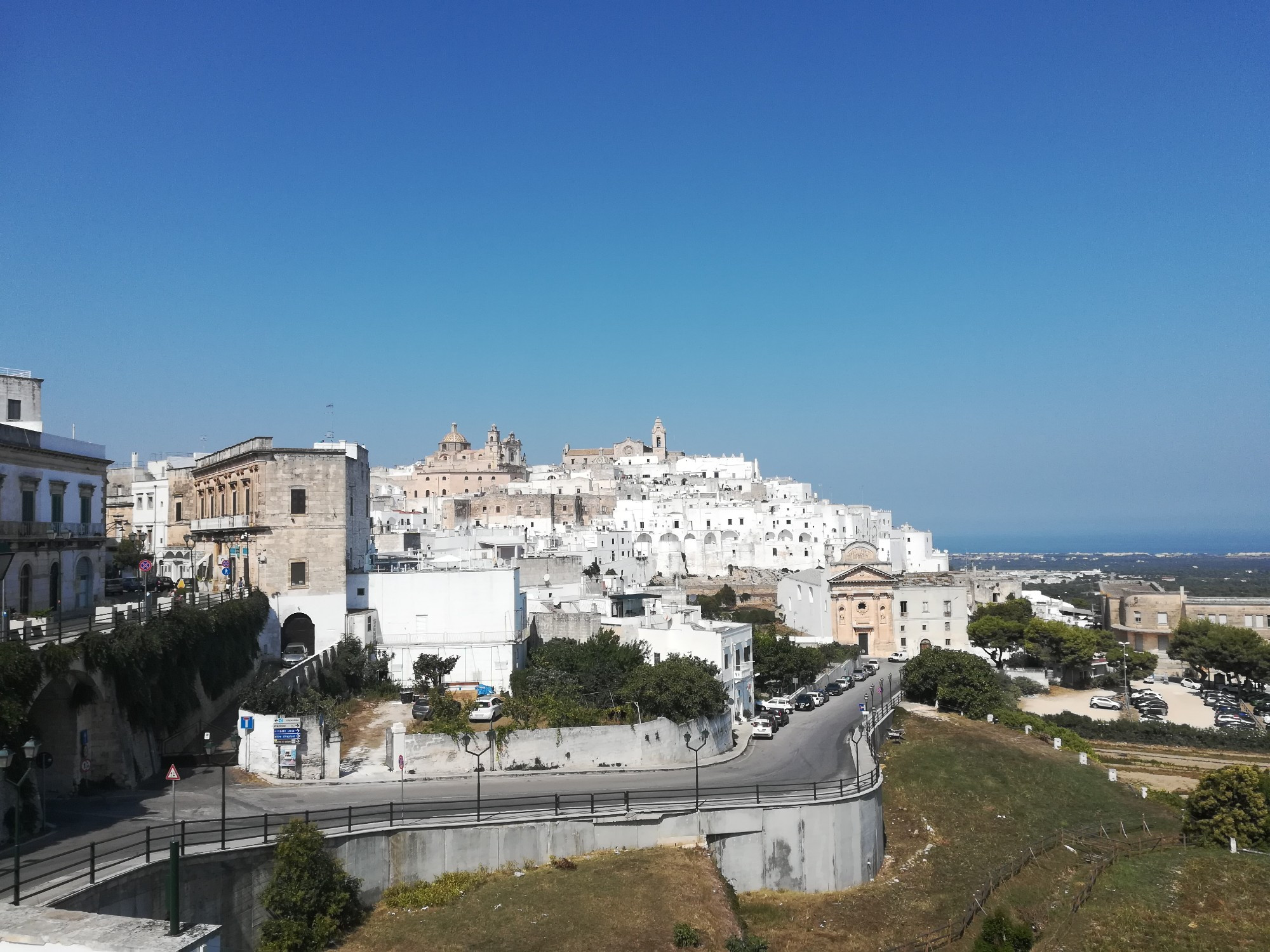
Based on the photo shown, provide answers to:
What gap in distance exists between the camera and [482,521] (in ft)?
401

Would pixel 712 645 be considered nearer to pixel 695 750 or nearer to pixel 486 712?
pixel 695 750

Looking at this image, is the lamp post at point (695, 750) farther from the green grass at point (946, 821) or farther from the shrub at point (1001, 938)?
the shrub at point (1001, 938)

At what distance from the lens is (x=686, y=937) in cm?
1623

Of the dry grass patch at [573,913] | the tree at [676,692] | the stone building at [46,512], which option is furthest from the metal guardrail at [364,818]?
the stone building at [46,512]

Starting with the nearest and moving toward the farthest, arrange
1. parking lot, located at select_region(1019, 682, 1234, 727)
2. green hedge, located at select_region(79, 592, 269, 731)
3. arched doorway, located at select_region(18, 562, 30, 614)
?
green hedge, located at select_region(79, 592, 269, 731)
arched doorway, located at select_region(18, 562, 30, 614)
parking lot, located at select_region(1019, 682, 1234, 727)

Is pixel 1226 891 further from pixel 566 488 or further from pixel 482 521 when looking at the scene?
pixel 566 488

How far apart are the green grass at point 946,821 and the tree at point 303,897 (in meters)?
8.39

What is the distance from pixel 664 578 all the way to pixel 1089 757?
2443 inches

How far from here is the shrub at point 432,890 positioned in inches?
A: 690

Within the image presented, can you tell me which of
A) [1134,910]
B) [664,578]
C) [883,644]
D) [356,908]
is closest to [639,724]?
[356,908]

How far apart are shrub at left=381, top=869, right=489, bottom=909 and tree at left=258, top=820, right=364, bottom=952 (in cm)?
120

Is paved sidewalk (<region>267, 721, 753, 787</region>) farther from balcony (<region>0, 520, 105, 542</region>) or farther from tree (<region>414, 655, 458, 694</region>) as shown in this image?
balcony (<region>0, 520, 105, 542</region>)

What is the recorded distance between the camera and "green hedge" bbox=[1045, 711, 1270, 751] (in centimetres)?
4300

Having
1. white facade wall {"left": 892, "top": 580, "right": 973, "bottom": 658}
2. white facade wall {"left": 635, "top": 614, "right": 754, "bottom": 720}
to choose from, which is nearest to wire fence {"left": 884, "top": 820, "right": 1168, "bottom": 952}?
white facade wall {"left": 635, "top": 614, "right": 754, "bottom": 720}
